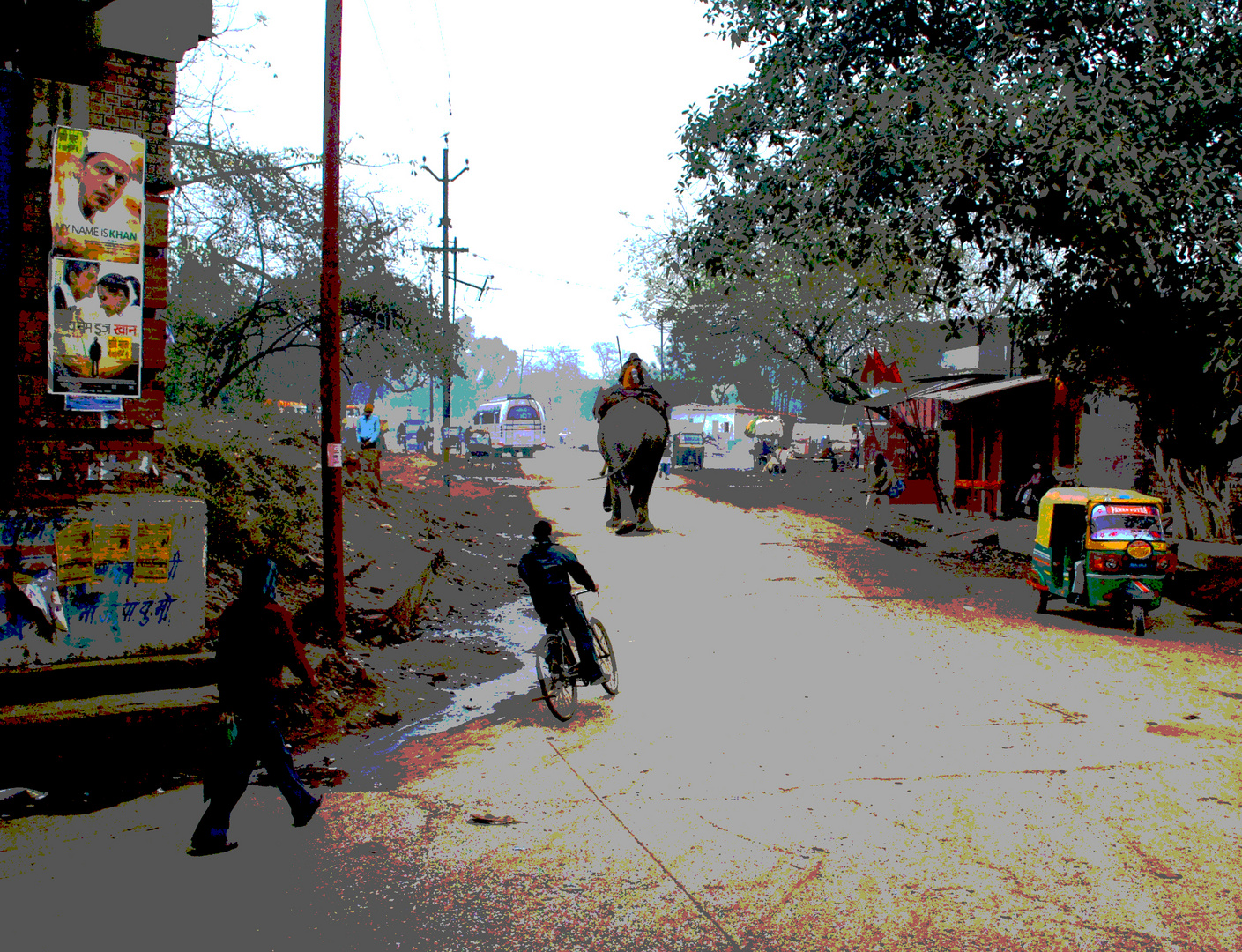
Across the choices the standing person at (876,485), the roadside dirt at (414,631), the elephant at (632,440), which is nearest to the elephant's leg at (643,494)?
the elephant at (632,440)

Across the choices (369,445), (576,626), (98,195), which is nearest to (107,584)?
(98,195)

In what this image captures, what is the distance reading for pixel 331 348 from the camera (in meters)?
9.24

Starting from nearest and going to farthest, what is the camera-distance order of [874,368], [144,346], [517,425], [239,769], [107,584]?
[239,769] → [107,584] → [144,346] → [874,368] → [517,425]

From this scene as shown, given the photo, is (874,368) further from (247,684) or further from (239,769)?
(239,769)

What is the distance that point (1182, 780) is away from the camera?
5988 millimetres

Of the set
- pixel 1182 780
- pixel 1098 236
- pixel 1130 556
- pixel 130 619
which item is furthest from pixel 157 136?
pixel 1098 236

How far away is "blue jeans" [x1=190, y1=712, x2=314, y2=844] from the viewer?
4848 millimetres

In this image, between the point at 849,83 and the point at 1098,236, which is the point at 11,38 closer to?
the point at 849,83

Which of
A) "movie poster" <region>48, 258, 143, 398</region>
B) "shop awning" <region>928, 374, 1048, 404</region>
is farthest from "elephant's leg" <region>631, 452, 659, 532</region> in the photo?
"shop awning" <region>928, 374, 1048, 404</region>

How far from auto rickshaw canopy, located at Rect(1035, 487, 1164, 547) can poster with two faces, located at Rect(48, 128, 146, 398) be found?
31.3 feet

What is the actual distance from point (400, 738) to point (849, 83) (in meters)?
11.8

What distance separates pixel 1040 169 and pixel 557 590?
9.07 meters

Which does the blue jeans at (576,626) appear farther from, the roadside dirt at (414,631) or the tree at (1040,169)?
the tree at (1040,169)

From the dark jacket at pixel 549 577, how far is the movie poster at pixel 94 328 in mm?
3002
